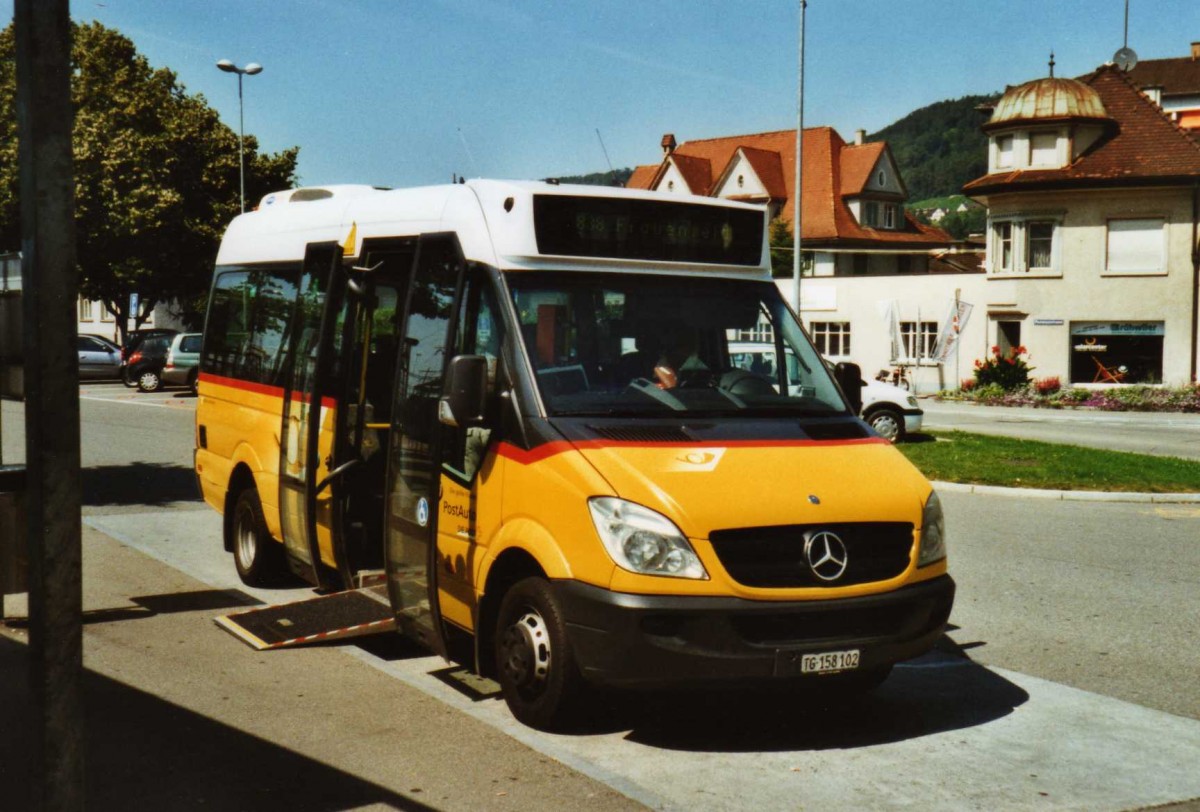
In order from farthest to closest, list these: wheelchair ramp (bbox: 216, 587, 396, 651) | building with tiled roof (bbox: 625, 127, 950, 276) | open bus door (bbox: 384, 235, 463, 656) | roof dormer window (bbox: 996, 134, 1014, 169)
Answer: building with tiled roof (bbox: 625, 127, 950, 276), roof dormer window (bbox: 996, 134, 1014, 169), wheelchair ramp (bbox: 216, 587, 396, 651), open bus door (bbox: 384, 235, 463, 656)

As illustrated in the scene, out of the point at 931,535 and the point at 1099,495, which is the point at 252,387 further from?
the point at 1099,495

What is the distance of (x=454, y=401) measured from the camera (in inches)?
243

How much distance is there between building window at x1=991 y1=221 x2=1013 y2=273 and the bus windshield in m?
41.2

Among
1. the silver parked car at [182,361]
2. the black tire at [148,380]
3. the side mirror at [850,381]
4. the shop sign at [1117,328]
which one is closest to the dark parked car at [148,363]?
the black tire at [148,380]

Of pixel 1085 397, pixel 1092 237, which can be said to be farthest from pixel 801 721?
pixel 1092 237

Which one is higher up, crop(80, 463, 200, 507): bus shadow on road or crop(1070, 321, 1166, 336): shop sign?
crop(1070, 321, 1166, 336): shop sign

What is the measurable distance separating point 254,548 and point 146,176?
44.3 metres

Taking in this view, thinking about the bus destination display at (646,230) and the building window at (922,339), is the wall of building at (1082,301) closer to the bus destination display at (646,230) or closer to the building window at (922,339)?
the building window at (922,339)

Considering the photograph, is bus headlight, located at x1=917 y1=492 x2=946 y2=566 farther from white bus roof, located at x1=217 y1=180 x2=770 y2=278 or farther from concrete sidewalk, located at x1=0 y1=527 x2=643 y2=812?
concrete sidewalk, located at x1=0 y1=527 x2=643 y2=812

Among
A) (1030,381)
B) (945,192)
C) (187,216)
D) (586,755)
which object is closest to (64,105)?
(586,755)

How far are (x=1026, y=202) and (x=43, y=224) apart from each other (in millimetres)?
45756

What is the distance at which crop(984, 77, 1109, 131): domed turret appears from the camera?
1791 inches

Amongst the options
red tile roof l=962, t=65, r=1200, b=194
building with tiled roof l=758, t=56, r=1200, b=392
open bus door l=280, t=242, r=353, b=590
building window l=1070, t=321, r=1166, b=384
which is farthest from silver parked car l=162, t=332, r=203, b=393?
open bus door l=280, t=242, r=353, b=590

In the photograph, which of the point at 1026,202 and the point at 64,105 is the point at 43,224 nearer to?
the point at 64,105
